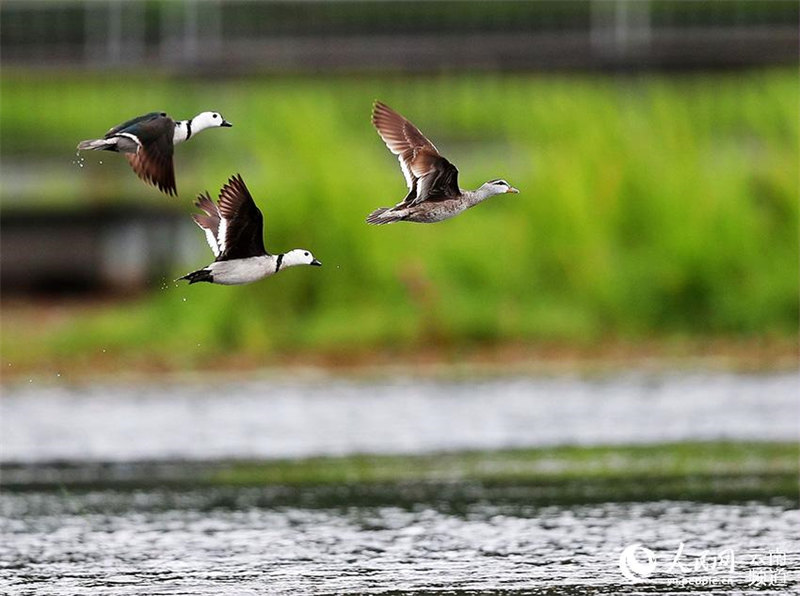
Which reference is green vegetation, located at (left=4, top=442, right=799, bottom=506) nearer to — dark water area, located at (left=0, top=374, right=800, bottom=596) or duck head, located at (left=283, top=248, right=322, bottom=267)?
dark water area, located at (left=0, top=374, right=800, bottom=596)

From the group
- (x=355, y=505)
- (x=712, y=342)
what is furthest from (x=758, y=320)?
(x=355, y=505)

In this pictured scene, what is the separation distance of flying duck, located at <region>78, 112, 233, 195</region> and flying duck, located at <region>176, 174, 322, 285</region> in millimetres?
296

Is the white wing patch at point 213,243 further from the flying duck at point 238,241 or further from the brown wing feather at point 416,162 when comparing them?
the brown wing feather at point 416,162

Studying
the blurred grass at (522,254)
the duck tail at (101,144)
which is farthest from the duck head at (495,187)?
the blurred grass at (522,254)

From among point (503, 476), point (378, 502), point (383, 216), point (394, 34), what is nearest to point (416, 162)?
point (383, 216)

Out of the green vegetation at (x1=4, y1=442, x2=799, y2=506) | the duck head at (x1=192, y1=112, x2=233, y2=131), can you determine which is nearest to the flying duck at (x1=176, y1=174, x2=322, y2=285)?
the duck head at (x1=192, y1=112, x2=233, y2=131)

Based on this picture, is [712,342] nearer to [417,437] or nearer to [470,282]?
[470,282]

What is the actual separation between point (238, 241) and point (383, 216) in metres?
0.92

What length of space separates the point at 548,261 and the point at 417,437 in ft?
31.4

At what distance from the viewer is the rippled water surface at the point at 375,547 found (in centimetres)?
1355

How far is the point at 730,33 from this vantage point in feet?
150

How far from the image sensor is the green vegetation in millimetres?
17797

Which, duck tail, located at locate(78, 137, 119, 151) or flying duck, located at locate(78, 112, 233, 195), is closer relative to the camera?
duck tail, located at locate(78, 137, 119, 151)

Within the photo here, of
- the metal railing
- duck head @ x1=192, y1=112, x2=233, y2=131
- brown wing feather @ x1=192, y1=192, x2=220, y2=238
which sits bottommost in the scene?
brown wing feather @ x1=192, y1=192, x2=220, y2=238
